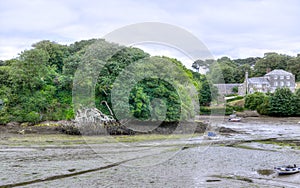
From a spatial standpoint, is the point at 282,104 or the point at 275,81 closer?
the point at 282,104

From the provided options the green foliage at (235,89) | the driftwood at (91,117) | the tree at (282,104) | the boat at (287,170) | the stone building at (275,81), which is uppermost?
the stone building at (275,81)

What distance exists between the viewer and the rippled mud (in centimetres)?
1407

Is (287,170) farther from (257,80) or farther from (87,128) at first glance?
(257,80)

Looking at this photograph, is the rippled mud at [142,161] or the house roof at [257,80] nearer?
the rippled mud at [142,161]

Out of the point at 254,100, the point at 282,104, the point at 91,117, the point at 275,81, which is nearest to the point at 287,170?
the point at 91,117

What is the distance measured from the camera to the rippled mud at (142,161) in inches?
554

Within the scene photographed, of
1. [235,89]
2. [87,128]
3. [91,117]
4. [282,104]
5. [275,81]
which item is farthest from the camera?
[235,89]

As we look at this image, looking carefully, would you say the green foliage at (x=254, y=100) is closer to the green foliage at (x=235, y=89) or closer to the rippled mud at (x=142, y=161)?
the green foliage at (x=235, y=89)

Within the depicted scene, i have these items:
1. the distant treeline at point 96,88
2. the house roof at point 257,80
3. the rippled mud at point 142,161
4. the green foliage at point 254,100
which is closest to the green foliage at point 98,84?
the distant treeline at point 96,88

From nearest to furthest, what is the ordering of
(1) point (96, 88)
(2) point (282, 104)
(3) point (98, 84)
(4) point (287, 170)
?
(4) point (287, 170), (3) point (98, 84), (1) point (96, 88), (2) point (282, 104)

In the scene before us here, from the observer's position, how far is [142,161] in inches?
712

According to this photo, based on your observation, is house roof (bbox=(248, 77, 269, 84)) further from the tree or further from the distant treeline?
the distant treeline

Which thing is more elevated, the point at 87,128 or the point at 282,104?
the point at 282,104

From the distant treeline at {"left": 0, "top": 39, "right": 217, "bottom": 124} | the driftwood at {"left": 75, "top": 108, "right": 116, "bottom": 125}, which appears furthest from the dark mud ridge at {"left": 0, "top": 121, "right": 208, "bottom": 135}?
the distant treeline at {"left": 0, "top": 39, "right": 217, "bottom": 124}
